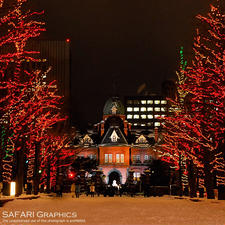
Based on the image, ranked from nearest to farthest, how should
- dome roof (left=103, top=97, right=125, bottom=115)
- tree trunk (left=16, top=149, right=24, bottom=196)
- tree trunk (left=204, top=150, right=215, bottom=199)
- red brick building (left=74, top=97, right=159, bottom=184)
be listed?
1. tree trunk (left=204, top=150, right=215, bottom=199)
2. tree trunk (left=16, top=149, right=24, bottom=196)
3. red brick building (left=74, top=97, right=159, bottom=184)
4. dome roof (left=103, top=97, right=125, bottom=115)

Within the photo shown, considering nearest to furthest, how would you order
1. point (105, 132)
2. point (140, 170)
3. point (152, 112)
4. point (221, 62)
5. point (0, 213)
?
point (0, 213)
point (221, 62)
point (140, 170)
point (105, 132)
point (152, 112)

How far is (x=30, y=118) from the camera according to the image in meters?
26.2

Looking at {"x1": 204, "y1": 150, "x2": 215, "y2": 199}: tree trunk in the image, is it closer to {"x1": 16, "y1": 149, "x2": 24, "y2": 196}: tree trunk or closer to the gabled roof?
{"x1": 16, "y1": 149, "x2": 24, "y2": 196}: tree trunk

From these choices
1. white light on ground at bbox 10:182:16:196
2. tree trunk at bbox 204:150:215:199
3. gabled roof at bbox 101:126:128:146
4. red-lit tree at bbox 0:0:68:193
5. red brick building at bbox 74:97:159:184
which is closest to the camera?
red-lit tree at bbox 0:0:68:193

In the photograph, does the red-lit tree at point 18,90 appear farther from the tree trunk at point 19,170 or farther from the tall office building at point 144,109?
the tall office building at point 144,109

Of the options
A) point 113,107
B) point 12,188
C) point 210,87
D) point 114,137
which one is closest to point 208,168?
point 210,87

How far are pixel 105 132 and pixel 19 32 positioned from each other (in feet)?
Answer: 299

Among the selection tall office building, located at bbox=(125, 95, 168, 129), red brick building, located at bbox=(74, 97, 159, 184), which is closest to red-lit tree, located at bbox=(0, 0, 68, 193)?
red brick building, located at bbox=(74, 97, 159, 184)

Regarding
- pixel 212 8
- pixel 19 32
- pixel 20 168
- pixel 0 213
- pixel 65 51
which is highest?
pixel 65 51

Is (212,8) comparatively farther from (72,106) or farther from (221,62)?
(72,106)

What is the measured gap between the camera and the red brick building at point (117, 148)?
10044cm

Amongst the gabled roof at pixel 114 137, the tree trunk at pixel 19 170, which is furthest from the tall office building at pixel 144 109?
the tree trunk at pixel 19 170

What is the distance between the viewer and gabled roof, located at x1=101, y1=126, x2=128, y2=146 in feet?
332

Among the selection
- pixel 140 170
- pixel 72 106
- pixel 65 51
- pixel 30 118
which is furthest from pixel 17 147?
pixel 140 170
